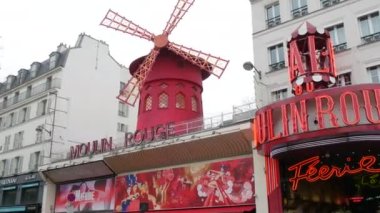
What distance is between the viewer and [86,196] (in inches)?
662

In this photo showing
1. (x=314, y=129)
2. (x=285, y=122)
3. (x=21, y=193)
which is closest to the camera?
(x=314, y=129)

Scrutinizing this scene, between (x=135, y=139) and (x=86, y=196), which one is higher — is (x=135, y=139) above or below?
above

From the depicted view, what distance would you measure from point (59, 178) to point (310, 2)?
12053 millimetres

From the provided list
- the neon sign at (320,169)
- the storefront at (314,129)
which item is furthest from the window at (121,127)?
the neon sign at (320,169)

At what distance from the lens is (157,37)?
17.2m

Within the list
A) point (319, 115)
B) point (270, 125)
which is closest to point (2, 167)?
point (270, 125)

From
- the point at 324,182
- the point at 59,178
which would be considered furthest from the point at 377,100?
the point at 59,178

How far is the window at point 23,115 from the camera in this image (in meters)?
22.2

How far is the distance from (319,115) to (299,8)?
14.4 ft

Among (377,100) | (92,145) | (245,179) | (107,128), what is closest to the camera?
(377,100)

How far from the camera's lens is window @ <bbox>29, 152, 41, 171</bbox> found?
66.6ft

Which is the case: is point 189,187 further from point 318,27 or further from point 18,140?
point 18,140

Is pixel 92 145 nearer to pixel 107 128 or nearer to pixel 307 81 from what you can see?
pixel 107 128

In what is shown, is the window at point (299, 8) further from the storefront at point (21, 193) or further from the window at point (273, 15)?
the storefront at point (21, 193)
